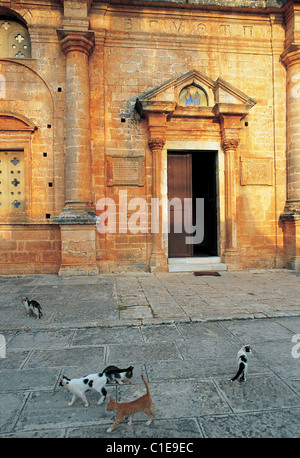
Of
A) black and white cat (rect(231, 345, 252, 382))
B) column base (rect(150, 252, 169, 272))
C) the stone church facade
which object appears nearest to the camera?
black and white cat (rect(231, 345, 252, 382))

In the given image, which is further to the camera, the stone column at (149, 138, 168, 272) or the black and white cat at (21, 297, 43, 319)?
the stone column at (149, 138, 168, 272)

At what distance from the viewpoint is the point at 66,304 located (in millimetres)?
5016

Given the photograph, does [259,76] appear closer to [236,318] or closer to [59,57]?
[59,57]

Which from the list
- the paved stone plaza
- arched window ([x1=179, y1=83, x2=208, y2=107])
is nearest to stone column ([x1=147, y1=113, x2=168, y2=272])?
arched window ([x1=179, y1=83, x2=208, y2=107])

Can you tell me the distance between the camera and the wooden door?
8.87 m

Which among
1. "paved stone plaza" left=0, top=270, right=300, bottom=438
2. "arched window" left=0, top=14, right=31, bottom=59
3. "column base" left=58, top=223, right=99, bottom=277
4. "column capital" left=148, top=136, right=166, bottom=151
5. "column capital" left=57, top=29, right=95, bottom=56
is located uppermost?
"arched window" left=0, top=14, right=31, bottom=59

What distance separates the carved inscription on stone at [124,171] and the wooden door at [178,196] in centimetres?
108

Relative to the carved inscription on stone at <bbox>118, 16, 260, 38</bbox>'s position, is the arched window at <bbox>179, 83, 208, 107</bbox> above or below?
below

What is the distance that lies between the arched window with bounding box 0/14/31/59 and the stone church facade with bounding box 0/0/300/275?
0.03m

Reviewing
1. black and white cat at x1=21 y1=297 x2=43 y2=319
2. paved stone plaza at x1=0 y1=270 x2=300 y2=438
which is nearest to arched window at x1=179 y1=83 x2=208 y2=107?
paved stone plaza at x1=0 y1=270 x2=300 y2=438

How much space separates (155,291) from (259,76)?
7.38 metres

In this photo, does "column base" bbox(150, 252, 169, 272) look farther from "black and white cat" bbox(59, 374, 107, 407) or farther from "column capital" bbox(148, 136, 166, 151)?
"black and white cat" bbox(59, 374, 107, 407)

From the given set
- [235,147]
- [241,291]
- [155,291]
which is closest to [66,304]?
[155,291]

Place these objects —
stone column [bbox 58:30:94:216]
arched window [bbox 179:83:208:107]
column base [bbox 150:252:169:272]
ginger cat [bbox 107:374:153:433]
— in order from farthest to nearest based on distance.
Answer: arched window [bbox 179:83:208:107], column base [bbox 150:252:169:272], stone column [bbox 58:30:94:216], ginger cat [bbox 107:374:153:433]
